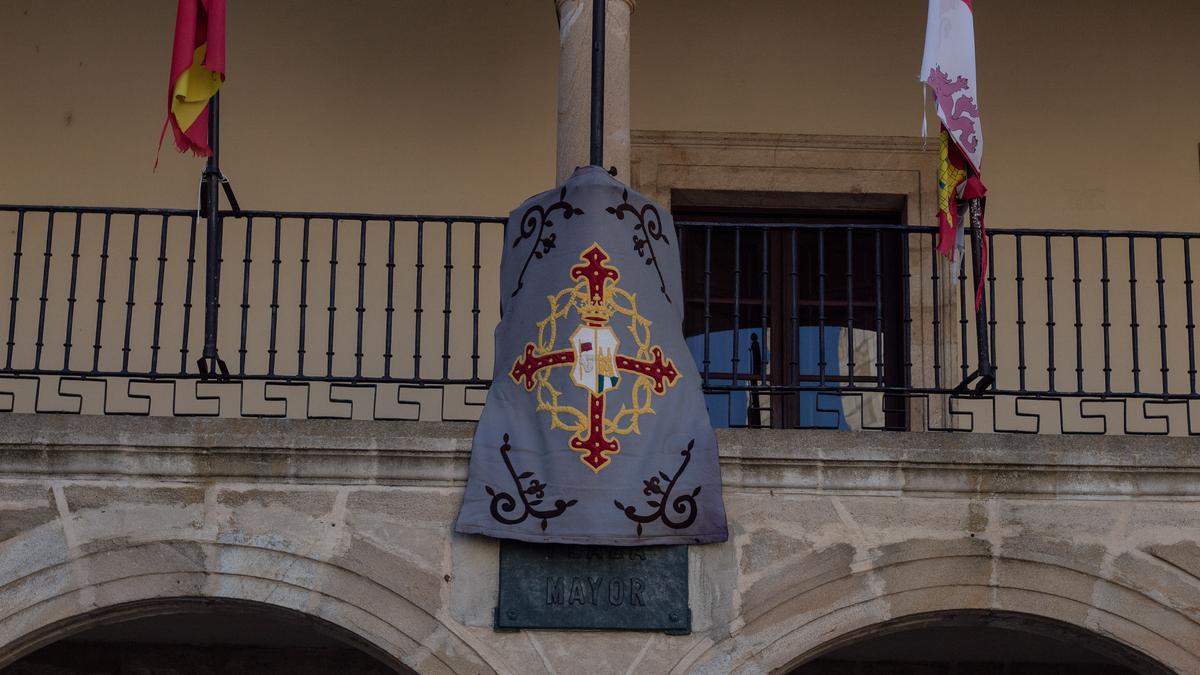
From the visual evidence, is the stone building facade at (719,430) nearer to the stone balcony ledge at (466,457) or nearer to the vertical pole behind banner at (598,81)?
the stone balcony ledge at (466,457)

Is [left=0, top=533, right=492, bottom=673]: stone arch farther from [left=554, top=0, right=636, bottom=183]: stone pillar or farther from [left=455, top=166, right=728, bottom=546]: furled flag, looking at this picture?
[left=554, top=0, right=636, bottom=183]: stone pillar

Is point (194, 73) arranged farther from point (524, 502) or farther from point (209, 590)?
point (524, 502)

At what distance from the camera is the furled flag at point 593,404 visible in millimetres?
7215

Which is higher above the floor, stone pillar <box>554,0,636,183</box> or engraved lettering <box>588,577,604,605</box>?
stone pillar <box>554,0,636,183</box>

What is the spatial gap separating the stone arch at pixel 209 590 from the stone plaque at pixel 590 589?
0.30m

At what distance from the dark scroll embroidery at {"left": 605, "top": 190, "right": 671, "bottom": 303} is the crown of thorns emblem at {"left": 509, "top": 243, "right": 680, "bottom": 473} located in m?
0.15

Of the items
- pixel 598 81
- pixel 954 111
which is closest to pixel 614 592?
pixel 598 81

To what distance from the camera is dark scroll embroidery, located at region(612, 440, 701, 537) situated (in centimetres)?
722

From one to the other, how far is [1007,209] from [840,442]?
266cm

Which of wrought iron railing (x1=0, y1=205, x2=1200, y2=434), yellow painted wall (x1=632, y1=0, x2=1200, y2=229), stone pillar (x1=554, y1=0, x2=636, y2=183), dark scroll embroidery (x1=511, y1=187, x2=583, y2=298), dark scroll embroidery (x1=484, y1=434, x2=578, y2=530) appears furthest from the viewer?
yellow painted wall (x1=632, y1=0, x2=1200, y2=229)

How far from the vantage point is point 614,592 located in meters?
7.24

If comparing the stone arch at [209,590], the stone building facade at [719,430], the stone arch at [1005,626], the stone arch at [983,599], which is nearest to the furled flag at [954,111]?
the stone building facade at [719,430]

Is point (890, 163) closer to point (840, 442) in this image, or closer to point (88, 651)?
point (840, 442)

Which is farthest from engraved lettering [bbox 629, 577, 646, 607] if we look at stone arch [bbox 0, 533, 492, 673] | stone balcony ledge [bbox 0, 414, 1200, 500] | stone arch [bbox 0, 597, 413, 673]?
stone arch [bbox 0, 597, 413, 673]
